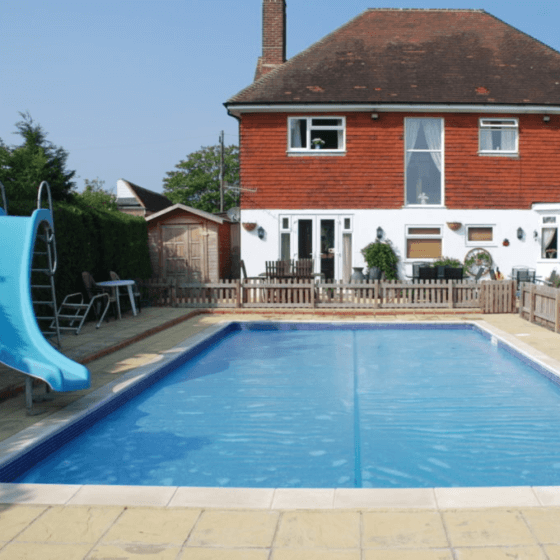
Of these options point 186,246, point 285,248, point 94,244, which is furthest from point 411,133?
point 94,244

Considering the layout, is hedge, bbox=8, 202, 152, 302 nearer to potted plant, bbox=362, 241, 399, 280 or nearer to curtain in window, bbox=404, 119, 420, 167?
potted plant, bbox=362, 241, 399, 280

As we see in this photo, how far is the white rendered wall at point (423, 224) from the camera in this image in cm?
1873

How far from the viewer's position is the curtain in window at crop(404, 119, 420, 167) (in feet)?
61.9

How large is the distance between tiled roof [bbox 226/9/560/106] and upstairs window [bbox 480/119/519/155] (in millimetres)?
693

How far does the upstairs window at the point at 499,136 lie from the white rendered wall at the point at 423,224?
1864 millimetres

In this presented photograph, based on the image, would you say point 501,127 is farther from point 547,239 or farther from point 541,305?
point 541,305

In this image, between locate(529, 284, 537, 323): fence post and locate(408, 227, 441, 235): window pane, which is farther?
locate(408, 227, 441, 235): window pane

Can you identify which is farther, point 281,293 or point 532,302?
point 281,293

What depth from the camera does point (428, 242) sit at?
61.7ft

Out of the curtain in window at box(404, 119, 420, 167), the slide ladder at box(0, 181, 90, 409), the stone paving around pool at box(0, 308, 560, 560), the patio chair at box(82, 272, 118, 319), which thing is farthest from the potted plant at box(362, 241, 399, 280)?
the stone paving around pool at box(0, 308, 560, 560)

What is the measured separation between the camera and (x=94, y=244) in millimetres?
13828

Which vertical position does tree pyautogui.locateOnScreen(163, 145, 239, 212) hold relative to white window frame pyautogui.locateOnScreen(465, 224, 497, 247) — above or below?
above

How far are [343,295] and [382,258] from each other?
7.75ft

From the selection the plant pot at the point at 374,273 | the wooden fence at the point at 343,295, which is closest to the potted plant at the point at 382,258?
the plant pot at the point at 374,273
